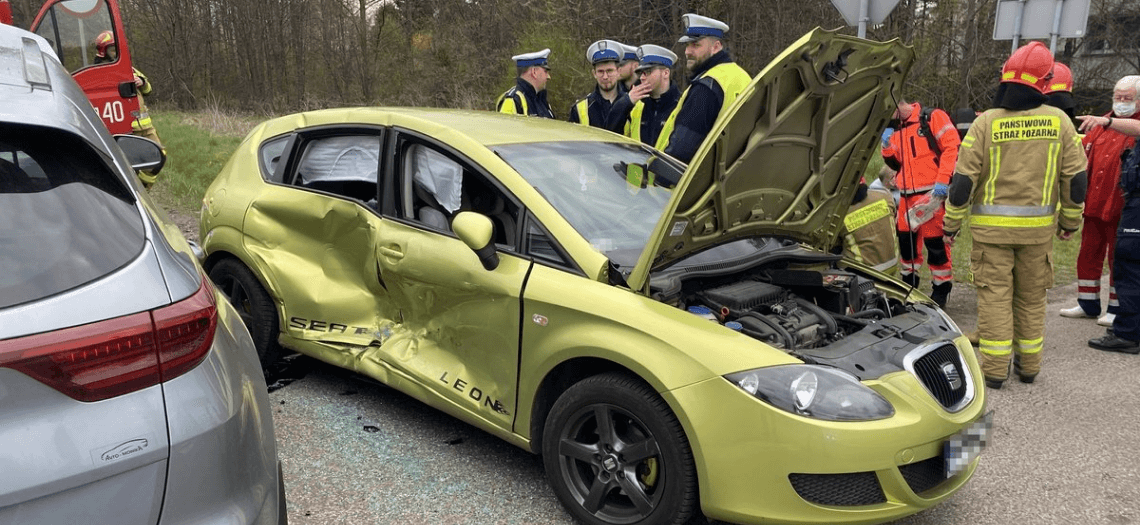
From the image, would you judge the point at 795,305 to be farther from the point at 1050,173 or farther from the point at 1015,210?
the point at 1050,173

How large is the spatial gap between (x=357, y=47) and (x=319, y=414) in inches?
939

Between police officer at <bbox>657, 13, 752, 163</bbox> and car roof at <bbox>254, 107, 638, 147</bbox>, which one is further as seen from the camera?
police officer at <bbox>657, 13, 752, 163</bbox>

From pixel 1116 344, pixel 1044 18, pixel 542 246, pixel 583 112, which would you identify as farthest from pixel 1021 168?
pixel 1044 18

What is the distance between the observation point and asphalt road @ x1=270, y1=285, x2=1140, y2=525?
3.13 metres

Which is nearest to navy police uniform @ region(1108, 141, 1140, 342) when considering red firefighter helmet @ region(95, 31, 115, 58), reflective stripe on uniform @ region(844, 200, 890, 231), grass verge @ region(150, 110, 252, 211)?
reflective stripe on uniform @ region(844, 200, 890, 231)

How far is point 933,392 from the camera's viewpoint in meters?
2.84

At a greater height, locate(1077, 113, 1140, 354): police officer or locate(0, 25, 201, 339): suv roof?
locate(0, 25, 201, 339): suv roof

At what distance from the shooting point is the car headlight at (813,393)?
2.52 m

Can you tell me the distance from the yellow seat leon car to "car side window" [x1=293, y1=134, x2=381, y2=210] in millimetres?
16

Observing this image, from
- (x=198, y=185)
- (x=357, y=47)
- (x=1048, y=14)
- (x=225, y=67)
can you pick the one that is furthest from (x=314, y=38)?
(x=1048, y=14)

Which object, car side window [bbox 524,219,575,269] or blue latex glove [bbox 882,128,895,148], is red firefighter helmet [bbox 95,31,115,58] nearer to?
car side window [bbox 524,219,575,269]

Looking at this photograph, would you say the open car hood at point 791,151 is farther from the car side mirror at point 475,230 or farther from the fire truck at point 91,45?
the fire truck at point 91,45

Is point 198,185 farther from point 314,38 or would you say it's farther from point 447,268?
point 314,38

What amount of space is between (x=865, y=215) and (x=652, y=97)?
7.13ft
